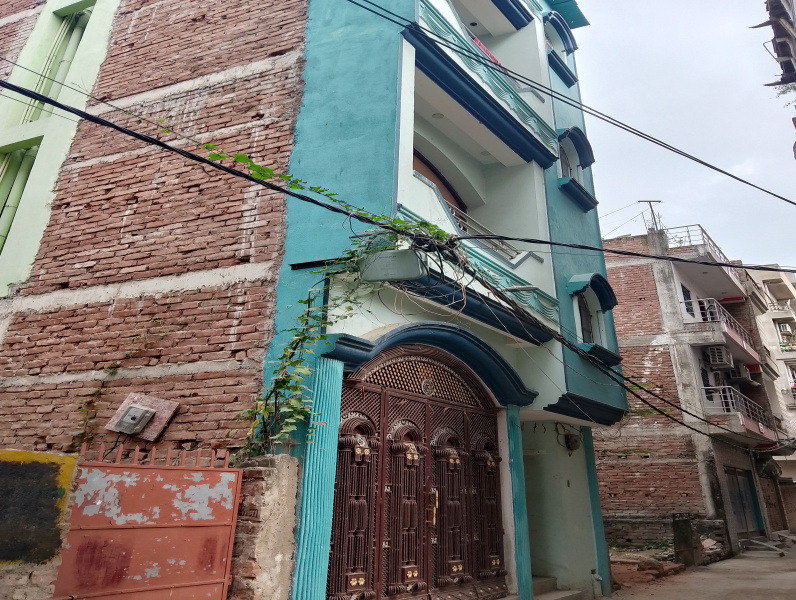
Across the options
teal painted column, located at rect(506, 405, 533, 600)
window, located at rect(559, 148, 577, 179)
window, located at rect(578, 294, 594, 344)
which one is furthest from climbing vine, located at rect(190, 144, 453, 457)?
window, located at rect(559, 148, 577, 179)

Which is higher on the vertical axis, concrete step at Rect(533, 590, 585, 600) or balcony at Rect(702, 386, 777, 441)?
balcony at Rect(702, 386, 777, 441)

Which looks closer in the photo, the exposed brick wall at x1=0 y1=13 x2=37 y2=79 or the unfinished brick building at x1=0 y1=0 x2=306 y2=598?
the unfinished brick building at x1=0 y1=0 x2=306 y2=598

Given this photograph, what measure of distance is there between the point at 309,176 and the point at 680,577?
10.6 metres

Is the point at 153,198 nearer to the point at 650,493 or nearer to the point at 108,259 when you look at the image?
the point at 108,259

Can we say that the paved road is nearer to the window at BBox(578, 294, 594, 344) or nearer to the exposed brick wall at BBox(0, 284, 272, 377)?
the window at BBox(578, 294, 594, 344)

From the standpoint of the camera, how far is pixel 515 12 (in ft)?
33.9

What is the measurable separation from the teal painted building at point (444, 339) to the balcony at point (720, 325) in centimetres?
798

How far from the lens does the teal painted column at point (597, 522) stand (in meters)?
9.06

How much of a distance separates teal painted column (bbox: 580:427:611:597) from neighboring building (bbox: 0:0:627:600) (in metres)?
0.06

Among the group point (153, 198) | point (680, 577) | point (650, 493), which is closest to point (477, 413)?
point (153, 198)

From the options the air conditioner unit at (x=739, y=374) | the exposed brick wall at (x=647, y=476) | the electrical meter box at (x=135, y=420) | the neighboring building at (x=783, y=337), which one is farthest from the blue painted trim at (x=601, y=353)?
the neighboring building at (x=783, y=337)

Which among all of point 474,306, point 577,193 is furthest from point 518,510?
point 577,193

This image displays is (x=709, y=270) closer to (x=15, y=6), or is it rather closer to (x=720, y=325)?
(x=720, y=325)

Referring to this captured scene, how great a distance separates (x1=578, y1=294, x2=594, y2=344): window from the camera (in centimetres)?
948
